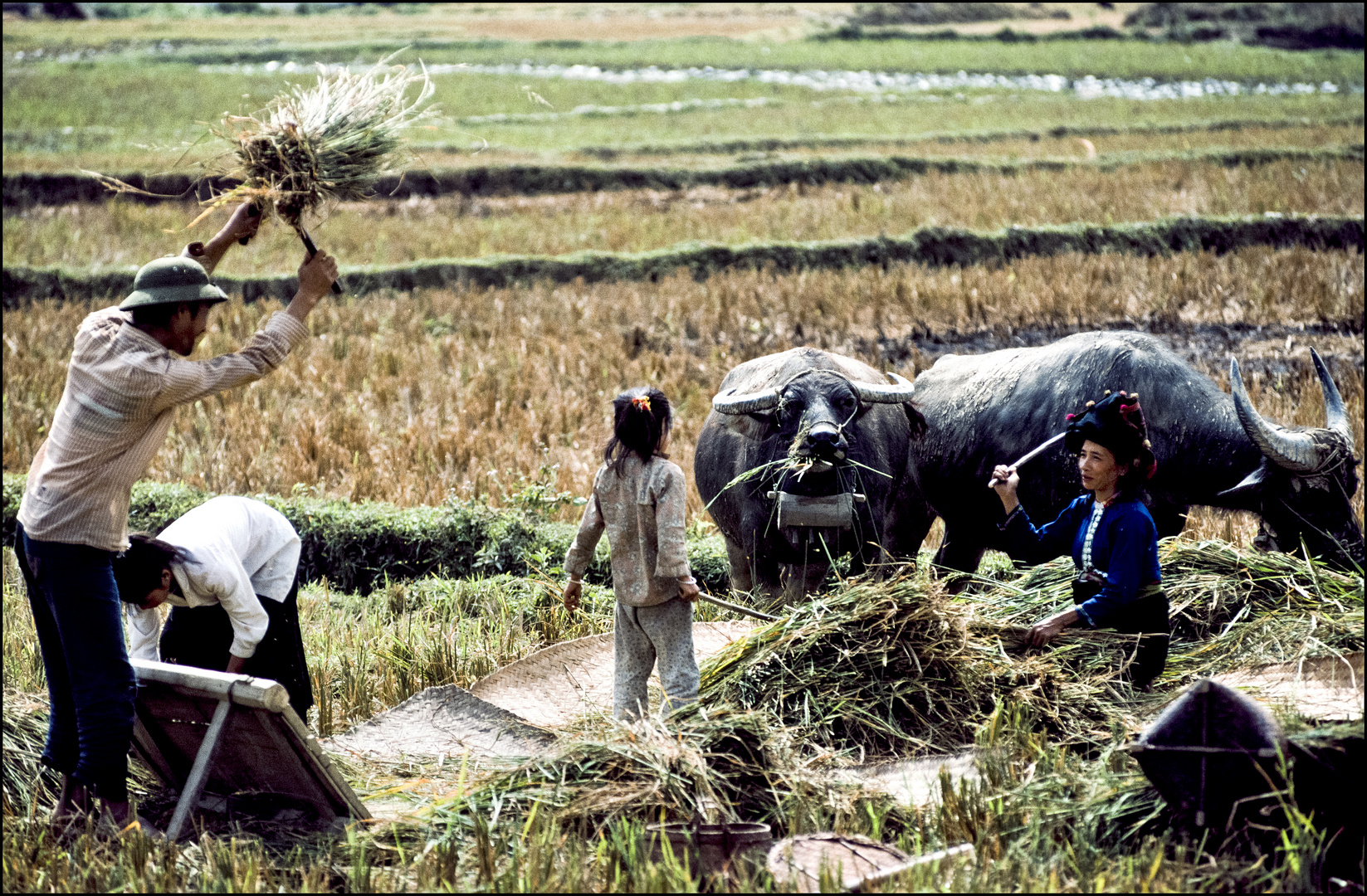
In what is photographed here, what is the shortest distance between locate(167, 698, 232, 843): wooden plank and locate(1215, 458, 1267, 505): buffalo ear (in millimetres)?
3605

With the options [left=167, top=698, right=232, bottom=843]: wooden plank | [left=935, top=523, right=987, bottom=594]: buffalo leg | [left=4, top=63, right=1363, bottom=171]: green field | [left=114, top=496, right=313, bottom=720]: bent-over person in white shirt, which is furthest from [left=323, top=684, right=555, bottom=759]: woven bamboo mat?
[left=4, top=63, right=1363, bottom=171]: green field

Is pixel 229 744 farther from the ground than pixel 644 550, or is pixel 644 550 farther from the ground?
pixel 644 550

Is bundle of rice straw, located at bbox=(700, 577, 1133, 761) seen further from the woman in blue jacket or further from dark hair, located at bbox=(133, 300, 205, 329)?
dark hair, located at bbox=(133, 300, 205, 329)

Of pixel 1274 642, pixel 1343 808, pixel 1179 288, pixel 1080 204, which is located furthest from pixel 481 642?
pixel 1080 204

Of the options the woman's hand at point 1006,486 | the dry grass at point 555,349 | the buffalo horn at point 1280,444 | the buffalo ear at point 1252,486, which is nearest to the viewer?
the woman's hand at point 1006,486

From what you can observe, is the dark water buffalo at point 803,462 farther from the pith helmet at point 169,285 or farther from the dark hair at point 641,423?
the pith helmet at point 169,285

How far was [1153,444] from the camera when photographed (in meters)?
4.88

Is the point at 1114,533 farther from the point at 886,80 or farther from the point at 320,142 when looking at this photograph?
the point at 886,80

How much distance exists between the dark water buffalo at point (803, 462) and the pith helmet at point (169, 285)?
7.50 ft

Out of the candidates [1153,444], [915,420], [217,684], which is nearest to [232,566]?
[217,684]

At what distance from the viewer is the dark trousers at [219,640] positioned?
165 inches

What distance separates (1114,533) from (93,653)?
306cm

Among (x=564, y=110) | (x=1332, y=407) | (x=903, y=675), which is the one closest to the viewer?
(x=903, y=675)

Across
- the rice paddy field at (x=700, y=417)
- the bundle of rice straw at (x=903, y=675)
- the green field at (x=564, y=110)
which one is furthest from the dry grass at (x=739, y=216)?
the bundle of rice straw at (x=903, y=675)
